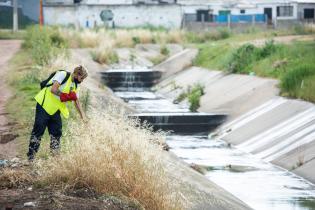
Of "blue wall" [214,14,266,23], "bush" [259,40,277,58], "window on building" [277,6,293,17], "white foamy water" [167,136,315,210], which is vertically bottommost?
"white foamy water" [167,136,315,210]

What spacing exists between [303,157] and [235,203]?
6.42 meters

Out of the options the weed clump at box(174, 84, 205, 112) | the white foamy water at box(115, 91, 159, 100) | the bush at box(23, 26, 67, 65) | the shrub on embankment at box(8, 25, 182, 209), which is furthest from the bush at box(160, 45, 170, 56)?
the shrub on embankment at box(8, 25, 182, 209)

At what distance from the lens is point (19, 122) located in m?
22.2

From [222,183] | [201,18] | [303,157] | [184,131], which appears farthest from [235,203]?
[201,18]

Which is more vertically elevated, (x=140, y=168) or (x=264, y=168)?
(x=140, y=168)

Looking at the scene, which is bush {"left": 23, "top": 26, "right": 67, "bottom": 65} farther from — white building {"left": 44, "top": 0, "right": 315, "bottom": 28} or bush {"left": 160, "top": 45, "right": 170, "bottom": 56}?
white building {"left": 44, "top": 0, "right": 315, "bottom": 28}

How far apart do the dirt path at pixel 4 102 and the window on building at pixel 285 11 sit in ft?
116

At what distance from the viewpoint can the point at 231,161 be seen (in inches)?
1004

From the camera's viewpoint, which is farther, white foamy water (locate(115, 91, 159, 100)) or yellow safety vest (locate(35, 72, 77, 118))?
white foamy water (locate(115, 91, 159, 100))

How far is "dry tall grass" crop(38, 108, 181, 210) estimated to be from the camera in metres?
12.8

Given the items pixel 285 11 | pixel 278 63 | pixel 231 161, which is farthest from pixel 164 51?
pixel 231 161

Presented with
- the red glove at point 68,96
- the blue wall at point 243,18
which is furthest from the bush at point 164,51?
the red glove at point 68,96

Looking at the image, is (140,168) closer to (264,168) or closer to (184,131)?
(264,168)

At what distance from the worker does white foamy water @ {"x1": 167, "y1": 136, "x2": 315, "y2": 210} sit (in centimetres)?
531
